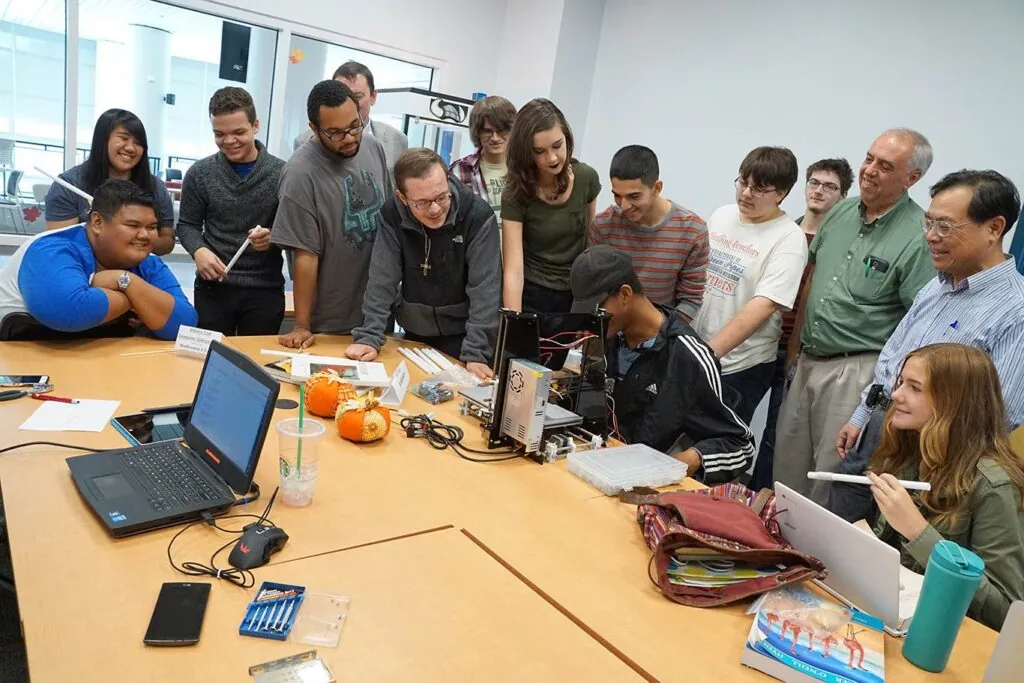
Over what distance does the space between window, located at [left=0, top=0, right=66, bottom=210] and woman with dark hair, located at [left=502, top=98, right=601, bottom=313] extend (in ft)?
10.6

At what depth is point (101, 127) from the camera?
8.97 feet

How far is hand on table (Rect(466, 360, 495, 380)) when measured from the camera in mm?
2488

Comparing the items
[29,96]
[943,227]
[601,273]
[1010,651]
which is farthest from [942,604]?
[29,96]

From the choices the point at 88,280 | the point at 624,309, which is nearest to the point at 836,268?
the point at 624,309

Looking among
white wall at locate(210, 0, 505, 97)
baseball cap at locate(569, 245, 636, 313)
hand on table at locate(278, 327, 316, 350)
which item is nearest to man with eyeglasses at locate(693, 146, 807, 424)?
baseball cap at locate(569, 245, 636, 313)

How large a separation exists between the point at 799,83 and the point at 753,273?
1830 millimetres

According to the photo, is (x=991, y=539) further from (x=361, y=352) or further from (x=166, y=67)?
(x=166, y=67)

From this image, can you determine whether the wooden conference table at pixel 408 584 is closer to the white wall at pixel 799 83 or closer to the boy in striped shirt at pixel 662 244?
the boy in striped shirt at pixel 662 244

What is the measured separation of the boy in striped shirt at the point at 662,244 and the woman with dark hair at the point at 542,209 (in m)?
0.15

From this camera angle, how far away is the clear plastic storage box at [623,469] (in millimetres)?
1791

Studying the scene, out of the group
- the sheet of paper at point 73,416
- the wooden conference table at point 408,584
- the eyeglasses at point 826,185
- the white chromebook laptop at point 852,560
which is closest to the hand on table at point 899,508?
the white chromebook laptop at point 852,560

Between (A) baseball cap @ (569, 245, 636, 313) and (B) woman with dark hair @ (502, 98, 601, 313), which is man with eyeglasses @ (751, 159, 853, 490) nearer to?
(B) woman with dark hair @ (502, 98, 601, 313)

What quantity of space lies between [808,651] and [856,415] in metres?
1.47

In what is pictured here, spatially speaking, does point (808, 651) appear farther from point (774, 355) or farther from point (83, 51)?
point (83, 51)
